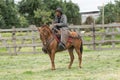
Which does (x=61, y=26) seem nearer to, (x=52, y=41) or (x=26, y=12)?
(x=52, y=41)

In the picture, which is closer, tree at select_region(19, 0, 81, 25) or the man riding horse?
the man riding horse

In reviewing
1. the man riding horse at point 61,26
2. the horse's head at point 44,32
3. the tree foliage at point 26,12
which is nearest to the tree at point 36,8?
the tree foliage at point 26,12

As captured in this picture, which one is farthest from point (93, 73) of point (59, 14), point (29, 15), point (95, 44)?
point (29, 15)

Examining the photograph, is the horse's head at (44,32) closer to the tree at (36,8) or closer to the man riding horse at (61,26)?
the man riding horse at (61,26)

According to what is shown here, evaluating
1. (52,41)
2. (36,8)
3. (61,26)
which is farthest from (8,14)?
(52,41)

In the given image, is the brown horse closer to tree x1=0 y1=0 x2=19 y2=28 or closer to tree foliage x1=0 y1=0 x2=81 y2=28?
tree foliage x1=0 y1=0 x2=81 y2=28

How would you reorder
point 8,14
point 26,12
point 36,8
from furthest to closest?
point 26,12
point 36,8
point 8,14

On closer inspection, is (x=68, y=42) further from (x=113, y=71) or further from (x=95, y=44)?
(x=95, y=44)

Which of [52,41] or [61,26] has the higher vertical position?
[61,26]

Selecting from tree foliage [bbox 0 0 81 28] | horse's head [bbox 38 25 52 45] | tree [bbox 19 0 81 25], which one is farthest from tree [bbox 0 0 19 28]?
horse's head [bbox 38 25 52 45]

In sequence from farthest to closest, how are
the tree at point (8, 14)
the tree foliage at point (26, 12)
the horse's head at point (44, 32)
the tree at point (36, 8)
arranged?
the tree at point (36, 8)
the tree foliage at point (26, 12)
the tree at point (8, 14)
the horse's head at point (44, 32)

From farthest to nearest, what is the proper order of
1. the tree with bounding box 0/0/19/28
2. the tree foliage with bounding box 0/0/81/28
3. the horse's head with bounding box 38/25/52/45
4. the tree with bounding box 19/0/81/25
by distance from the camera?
the tree with bounding box 19/0/81/25 < the tree foliage with bounding box 0/0/81/28 < the tree with bounding box 0/0/19/28 < the horse's head with bounding box 38/25/52/45

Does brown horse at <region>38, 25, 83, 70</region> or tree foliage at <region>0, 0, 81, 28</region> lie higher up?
brown horse at <region>38, 25, 83, 70</region>

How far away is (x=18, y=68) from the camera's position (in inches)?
564
